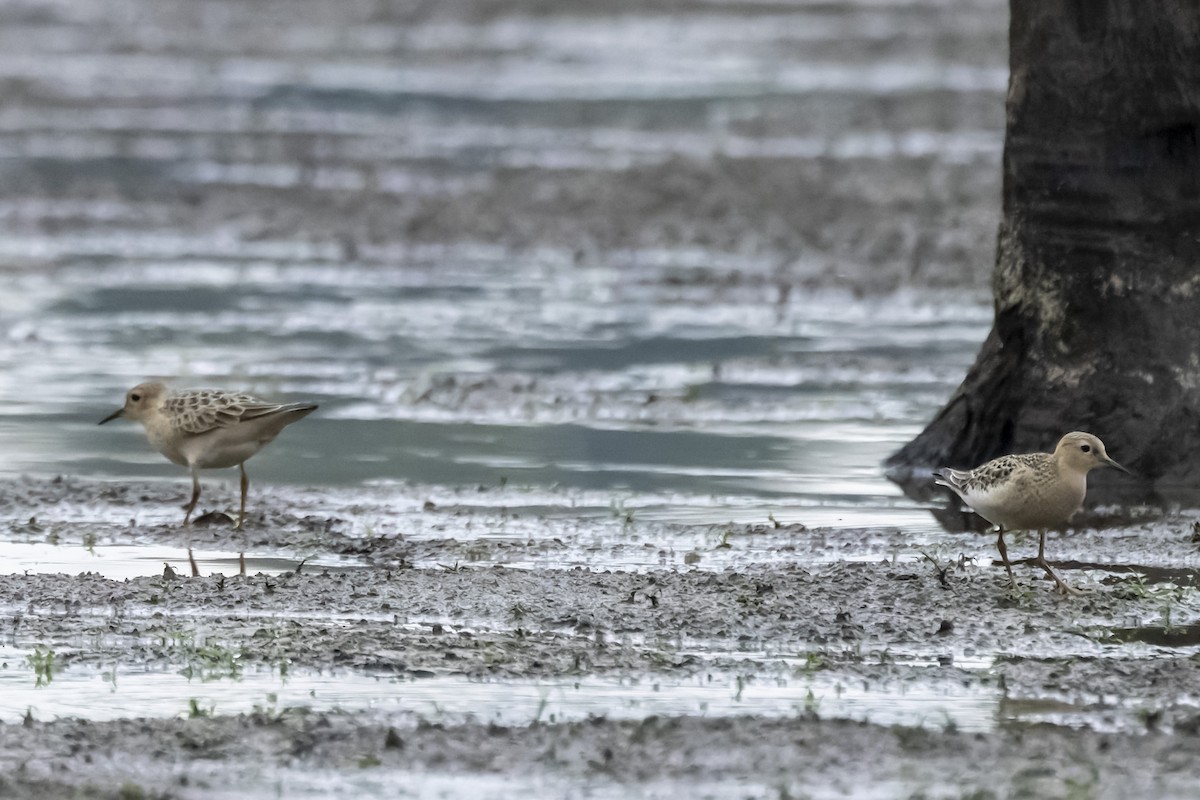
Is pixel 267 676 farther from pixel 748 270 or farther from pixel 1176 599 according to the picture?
pixel 748 270

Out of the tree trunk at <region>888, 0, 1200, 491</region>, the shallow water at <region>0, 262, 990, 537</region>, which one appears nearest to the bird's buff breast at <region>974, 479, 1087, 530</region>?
the shallow water at <region>0, 262, 990, 537</region>

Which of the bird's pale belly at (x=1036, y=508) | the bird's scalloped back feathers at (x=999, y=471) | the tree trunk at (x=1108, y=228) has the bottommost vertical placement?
the bird's pale belly at (x=1036, y=508)

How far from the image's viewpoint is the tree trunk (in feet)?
35.0

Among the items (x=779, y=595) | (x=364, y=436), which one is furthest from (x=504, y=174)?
(x=779, y=595)

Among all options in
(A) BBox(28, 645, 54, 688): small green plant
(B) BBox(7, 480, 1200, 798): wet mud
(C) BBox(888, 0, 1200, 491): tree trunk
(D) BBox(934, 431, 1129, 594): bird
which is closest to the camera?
(B) BBox(7, 480, 1200, 798): wet mud

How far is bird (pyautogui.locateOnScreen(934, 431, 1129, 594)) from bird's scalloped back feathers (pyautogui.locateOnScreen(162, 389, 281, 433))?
332cm


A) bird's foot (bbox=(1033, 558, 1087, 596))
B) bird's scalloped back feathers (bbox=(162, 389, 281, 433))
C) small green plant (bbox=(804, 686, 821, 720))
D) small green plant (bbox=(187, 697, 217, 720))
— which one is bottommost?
small green plant (bbox=(804, 686, 821, 720))

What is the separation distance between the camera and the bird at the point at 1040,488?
8.64m

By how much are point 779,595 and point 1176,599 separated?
150 cm

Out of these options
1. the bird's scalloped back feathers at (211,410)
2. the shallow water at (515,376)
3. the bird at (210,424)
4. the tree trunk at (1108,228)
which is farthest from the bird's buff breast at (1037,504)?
the bird's scalloped back feathers at (211,410)

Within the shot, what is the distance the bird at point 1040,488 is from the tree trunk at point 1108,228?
2104mm

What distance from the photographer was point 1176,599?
27.4 feet

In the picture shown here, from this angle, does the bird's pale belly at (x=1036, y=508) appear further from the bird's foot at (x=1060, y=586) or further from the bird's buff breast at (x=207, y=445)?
the bird's buff breast at (x=207, y=445)

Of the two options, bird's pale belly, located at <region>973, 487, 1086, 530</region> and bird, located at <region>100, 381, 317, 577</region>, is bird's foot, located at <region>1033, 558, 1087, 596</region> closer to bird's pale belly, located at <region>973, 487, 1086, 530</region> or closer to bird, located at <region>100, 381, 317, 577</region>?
bird's pale belly, located at <region>973, 487, 1086, 530</region>
